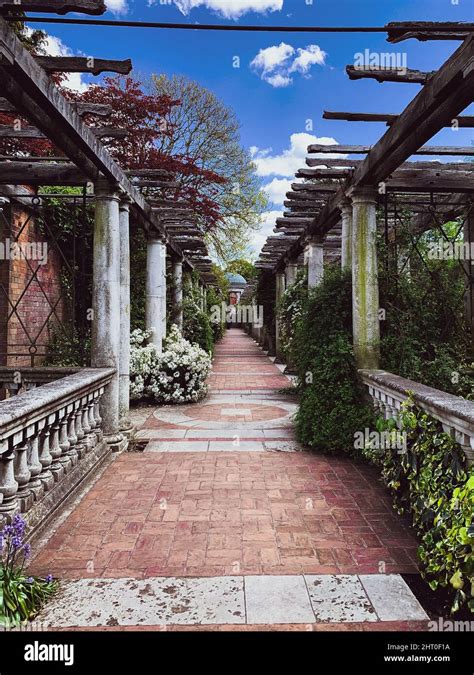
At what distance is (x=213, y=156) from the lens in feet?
54.3

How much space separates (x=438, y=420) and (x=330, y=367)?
2.25 metres

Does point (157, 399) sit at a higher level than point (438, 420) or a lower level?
lower

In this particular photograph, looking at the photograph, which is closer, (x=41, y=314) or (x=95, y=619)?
(x=95, y=619)

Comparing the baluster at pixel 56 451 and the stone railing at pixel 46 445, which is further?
the baluster at pixel 56 451

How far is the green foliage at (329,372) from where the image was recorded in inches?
210

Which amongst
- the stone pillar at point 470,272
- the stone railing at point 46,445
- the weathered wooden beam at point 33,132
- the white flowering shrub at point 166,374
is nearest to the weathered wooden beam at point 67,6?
the weathered wooden beam at point 33,132

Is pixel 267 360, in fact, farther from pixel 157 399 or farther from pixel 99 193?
pixel 99 193

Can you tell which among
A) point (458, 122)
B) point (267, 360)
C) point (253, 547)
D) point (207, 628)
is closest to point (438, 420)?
point (253, 547)

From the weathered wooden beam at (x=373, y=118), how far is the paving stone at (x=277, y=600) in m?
3.55

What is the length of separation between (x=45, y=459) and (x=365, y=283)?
3805 mm

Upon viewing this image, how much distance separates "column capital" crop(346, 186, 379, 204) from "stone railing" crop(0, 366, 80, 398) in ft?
12.1

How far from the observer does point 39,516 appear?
338 cm

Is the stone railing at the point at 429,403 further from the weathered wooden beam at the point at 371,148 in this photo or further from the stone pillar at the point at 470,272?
the stone pillar at the point at 470,272

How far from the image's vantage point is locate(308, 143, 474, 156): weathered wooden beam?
5.00 m
